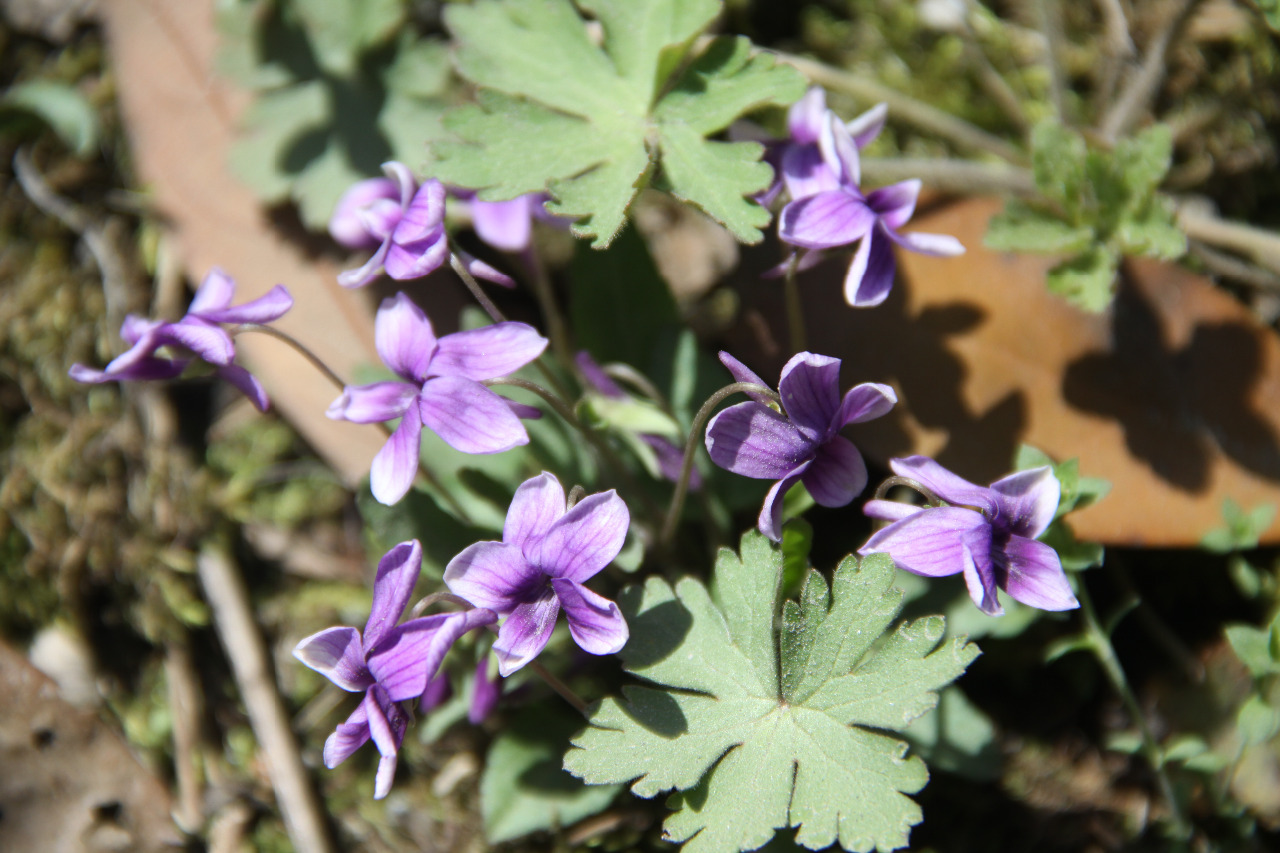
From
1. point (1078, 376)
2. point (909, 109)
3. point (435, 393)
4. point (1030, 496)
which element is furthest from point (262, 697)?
point (909, 109)

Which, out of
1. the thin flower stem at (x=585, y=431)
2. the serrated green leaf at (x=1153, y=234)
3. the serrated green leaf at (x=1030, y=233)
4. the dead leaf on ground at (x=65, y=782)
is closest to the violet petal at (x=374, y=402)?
the thin flower stem at (x=585, y=431)

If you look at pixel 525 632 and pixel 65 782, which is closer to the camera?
pixel 525 632

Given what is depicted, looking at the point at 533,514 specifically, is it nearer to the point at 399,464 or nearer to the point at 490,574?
the point at 490,574

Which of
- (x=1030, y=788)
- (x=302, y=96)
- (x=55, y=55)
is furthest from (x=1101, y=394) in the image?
(x=55, y=55)

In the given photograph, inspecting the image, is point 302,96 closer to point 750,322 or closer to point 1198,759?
point 750,322

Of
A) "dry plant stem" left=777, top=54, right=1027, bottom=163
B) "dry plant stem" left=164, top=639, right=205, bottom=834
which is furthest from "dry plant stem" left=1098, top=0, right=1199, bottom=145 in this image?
"dry plant stem" left=164, top=639, right=205, bottom=834

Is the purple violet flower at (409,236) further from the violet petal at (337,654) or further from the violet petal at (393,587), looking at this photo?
the violet petal at (337,654)

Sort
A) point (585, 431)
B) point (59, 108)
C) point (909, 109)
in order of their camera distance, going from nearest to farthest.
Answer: point (585, 431)
point (909, 109)
point (59, 108)
